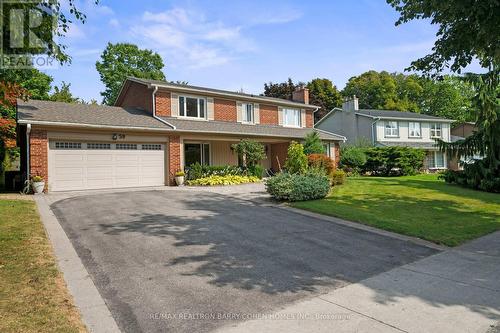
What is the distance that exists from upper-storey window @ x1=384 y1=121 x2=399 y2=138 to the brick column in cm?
2382

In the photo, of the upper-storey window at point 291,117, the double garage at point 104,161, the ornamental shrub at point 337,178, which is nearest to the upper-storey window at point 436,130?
the upper-storey window at point 291,117

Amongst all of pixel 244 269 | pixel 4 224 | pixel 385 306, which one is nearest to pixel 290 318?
pixel 385 306

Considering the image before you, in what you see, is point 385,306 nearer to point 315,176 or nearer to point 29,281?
point 29,281

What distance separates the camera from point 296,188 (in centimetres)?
1303

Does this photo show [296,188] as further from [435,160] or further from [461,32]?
[435,160]

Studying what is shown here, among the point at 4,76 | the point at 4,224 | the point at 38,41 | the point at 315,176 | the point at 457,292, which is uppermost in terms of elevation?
the point at 38,41

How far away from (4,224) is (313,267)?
7.39 metres

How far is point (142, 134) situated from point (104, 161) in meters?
2.28

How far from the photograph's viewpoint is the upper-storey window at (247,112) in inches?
979

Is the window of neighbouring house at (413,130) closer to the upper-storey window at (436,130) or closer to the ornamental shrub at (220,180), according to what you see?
the upper-storey window at (436,130)

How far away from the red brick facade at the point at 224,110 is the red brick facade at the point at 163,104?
3.22m

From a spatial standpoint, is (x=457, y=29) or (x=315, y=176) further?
(x=315, y=176)

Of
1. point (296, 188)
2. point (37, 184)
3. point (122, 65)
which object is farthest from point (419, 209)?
point (122, 65)

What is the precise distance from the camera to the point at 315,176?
47.3 feet
